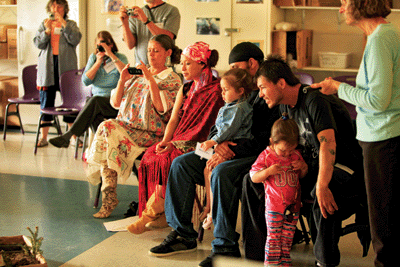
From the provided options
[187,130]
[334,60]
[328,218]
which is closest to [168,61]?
[187,130]

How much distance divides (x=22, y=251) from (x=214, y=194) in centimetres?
102

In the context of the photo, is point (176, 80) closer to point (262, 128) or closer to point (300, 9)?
point (262, 128)

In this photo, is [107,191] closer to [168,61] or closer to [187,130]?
[187,130]

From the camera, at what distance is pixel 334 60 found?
196 inches

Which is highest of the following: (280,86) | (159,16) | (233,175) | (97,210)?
(159,16)

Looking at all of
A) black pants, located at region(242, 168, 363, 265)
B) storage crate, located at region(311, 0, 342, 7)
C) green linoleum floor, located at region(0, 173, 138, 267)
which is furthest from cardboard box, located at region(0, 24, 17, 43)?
black pants, located at region(242, 168, 363, 265)

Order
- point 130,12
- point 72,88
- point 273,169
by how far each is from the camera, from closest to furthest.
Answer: point 273,169 → point 130,12 → point 72,88

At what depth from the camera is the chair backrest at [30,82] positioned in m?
5.90

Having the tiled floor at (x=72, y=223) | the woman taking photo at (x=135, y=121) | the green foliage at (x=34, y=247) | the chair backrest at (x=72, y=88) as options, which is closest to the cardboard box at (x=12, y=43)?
the chair backrest at (x=72, y=88)

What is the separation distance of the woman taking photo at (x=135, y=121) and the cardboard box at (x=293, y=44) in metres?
2.01

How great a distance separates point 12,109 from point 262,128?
470cm

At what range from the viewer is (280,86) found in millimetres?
2340

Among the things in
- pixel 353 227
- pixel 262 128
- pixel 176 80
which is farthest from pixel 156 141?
pixel 353 227

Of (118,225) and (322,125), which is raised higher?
(322,125)
